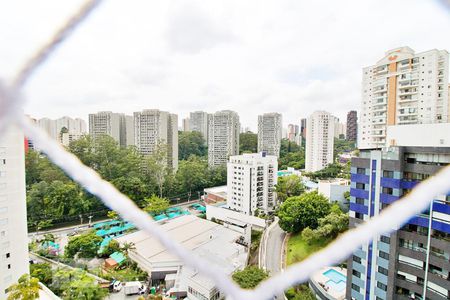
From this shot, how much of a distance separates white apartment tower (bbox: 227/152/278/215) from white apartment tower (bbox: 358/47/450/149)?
18.6 feet

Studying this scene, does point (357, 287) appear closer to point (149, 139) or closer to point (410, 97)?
point (410, 97)

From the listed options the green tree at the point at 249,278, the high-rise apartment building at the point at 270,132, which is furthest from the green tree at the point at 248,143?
the green tree at the point at 249,278

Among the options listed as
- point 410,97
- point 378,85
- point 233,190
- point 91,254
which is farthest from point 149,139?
point 410,97

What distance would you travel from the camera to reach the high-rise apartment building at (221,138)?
18547 millimetres

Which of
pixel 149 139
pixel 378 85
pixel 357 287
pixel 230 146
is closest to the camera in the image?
pixel 357 287

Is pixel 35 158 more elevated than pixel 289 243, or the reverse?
pixel 35 158

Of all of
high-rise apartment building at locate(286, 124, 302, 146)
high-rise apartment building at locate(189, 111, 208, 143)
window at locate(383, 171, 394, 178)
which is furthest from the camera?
high-rise apartment building at locate(286, 124, 302, 146)

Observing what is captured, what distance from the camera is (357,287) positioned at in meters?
4.73

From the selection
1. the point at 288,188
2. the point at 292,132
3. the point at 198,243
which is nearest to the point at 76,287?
the point at 198,243

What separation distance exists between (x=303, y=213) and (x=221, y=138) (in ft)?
36.3

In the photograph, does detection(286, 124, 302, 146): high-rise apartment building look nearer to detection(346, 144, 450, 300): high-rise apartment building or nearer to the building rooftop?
the building rooftop

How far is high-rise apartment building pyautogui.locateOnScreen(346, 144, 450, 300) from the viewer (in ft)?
11.9

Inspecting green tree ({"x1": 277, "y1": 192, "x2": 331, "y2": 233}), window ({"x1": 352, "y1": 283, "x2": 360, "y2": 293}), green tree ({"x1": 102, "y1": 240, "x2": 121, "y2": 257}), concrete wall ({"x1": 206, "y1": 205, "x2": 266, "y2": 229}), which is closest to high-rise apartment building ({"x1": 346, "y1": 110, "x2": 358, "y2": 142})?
green tree ({"x1": 277, "y1": 192, "x2": 331, "y2": 233})

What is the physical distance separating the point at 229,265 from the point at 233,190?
17.0 feet
